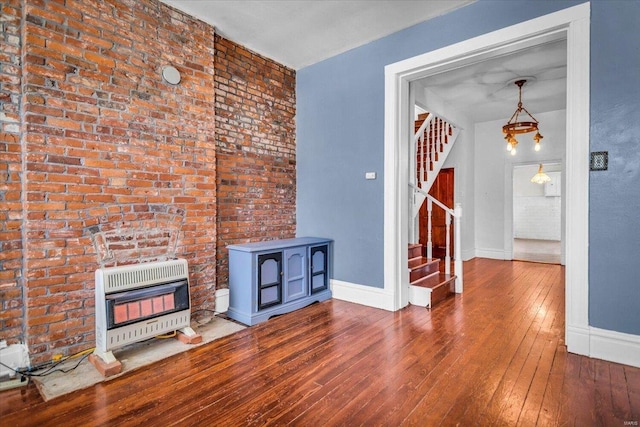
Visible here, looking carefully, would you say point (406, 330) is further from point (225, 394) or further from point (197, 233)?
point (197, 233)

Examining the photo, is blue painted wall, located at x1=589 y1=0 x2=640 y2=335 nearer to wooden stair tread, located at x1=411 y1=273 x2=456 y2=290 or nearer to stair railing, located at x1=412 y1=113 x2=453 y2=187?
wooden stair tread, located at x1=411 y1=273 x2=456 y2=290

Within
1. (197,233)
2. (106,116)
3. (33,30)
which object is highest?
(33,30)

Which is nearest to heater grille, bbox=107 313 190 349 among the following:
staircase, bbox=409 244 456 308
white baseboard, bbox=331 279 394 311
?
white baseboard, bbox=331 279 394 311

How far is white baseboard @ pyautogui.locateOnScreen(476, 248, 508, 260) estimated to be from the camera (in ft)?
22.7

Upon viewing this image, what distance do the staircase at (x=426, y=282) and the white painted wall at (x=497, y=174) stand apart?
3016 millimetres

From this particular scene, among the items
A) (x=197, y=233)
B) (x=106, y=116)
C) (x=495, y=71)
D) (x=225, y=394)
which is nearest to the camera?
(x=225, y=394)

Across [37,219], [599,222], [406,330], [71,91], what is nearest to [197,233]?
[37,219]

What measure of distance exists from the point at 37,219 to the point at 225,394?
5.92 ft

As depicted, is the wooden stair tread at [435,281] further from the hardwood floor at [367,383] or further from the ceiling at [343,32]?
the ceiling at [343,32]

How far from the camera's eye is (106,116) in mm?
2668

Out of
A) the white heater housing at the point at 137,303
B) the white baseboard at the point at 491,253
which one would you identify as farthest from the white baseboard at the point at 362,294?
the white baseboard at the point at 491,253

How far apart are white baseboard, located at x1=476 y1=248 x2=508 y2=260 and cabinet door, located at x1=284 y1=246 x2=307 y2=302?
5.10m

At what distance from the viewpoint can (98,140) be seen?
2.62 m

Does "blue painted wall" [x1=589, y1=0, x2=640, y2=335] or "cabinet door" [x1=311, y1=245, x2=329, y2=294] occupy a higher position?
"blue painted wall" [x1=589, y1=0, x2=640, y2=335]
